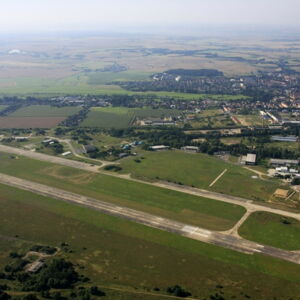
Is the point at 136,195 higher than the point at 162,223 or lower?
higher

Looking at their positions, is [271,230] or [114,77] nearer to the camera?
[271,230]

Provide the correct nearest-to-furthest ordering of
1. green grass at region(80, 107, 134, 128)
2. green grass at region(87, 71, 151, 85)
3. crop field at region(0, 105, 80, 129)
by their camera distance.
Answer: green grass at region(80, 107, 134, 128)
crop field at region(0, 105, 80, 129)
green grass at region(87, 71, 151, 85)

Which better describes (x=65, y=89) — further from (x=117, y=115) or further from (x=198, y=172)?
(x=198, y=172)

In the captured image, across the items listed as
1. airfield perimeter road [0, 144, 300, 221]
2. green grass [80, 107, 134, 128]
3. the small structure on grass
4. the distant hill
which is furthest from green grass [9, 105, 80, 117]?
the distant hill

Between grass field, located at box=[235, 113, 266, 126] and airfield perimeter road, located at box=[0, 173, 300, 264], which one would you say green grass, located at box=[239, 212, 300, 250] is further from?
grass field, located at box=[235, 113, 266, 126]

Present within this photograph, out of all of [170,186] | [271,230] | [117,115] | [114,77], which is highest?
[114,77]

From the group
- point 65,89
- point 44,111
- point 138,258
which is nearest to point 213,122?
point 44,111

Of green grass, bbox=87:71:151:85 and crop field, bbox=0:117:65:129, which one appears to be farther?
green grass, bbox=87:71:151:85

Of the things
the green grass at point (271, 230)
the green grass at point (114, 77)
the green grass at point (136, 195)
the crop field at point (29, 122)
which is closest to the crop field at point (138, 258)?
the green grass at point (271, 230)
